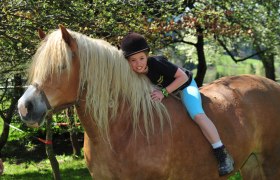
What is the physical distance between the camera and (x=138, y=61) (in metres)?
3.08

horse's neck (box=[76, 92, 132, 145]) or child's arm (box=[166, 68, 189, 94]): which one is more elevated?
child's arm (box=[166, 68, 189, 94])

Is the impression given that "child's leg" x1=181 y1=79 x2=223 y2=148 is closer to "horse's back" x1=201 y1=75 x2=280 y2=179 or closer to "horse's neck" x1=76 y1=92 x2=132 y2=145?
"horse's back" x1=201 y1=75 x2=280 y2=179

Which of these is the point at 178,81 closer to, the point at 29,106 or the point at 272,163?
the point at 29,106

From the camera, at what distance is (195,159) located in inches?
128

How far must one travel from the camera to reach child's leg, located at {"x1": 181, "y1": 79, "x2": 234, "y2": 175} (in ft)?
10.6

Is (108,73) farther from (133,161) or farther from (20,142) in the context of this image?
(20,142)

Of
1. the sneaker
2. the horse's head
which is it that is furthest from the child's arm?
the horse's head

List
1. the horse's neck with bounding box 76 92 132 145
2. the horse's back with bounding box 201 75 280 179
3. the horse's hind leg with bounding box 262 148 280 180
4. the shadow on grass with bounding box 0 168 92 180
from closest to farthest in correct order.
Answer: the horse's neck with bounding box 76 92 132 145 → the horse's back with bounding box 201 75 280 179 → the horse's hind leg with bounding box 262 148 280 180 → the shadow on grass with bounding box 0 168 92 180

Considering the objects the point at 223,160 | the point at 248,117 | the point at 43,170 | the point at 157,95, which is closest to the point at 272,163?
the point at 248,117

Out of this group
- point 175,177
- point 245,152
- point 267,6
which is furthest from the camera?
point 267,6

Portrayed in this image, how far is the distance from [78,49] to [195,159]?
131cm

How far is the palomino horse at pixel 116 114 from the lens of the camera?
8.84ft

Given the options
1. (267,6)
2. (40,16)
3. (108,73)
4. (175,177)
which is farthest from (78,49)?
(267,6)

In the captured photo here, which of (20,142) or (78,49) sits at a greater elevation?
(78,49)
